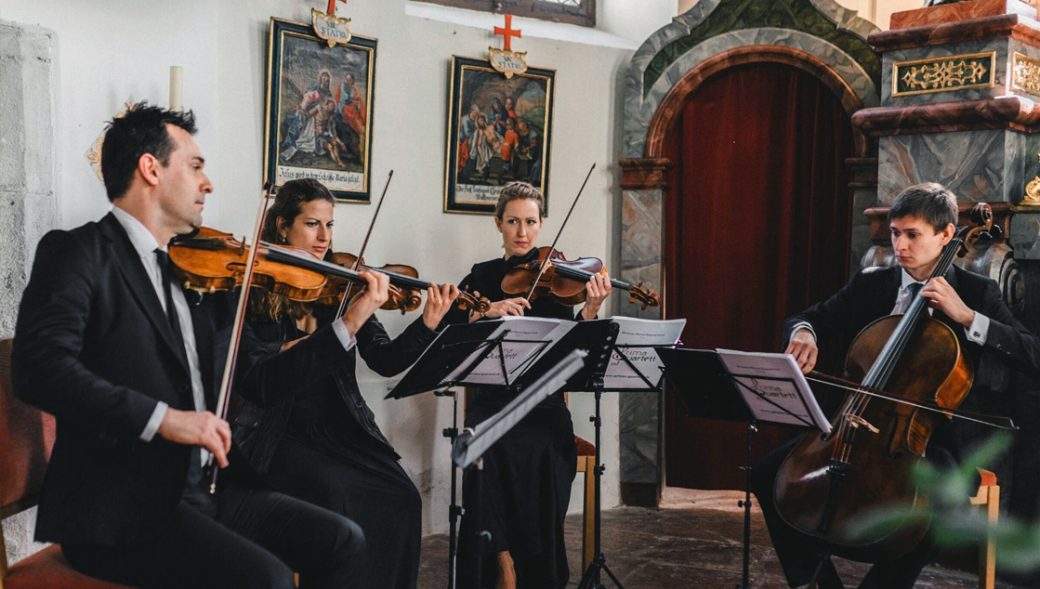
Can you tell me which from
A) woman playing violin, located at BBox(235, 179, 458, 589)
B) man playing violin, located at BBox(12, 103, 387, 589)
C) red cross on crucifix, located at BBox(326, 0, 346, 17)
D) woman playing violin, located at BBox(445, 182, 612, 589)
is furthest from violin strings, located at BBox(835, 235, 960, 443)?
red cross on crucifix, located at BBox(326, 0, 346, 17)

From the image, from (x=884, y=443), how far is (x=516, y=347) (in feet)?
3.70

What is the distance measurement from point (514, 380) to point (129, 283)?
1.33 metres

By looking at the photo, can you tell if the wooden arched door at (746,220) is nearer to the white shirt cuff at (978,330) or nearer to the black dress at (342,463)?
the white shirt cuff at (978,330)

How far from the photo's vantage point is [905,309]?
3.50 meters

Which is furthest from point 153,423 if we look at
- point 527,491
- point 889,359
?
point 889,359

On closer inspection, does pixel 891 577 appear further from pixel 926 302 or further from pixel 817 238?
pixel 817 238

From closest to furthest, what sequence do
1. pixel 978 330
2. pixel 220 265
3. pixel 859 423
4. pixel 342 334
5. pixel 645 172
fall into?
pixel 220 265, pixel 342 334, pixel 859 423, pixel 978 330, pixel 645 172

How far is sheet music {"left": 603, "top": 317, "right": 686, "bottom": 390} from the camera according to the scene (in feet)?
10.5

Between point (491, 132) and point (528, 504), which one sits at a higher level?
point (491, 132)

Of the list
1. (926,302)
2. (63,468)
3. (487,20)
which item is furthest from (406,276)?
(487,20)

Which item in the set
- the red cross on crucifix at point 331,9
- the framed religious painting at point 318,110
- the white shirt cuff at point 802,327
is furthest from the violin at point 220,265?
the white shirt cuff at point 802,327

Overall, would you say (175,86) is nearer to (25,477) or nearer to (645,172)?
(25,477)

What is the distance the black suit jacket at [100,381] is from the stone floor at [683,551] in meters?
1.88

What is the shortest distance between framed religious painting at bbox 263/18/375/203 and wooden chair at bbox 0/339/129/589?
1671 mm
